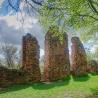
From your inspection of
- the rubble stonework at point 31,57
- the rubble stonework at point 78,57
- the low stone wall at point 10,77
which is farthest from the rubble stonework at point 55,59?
the low stone wall at point 10,77

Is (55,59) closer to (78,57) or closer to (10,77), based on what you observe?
(78,57)

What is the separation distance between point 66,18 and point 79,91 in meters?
5.58

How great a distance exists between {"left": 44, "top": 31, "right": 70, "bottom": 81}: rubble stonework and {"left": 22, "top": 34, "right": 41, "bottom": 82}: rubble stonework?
117cm

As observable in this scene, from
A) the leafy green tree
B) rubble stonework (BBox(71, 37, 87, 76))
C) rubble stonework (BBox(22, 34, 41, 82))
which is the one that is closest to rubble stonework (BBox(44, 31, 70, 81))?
rubble stonework (BBox(22, 34, 41, 82))

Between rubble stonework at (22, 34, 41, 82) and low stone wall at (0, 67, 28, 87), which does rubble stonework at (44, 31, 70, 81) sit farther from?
low stone wall at (0, 67, 28, 87)

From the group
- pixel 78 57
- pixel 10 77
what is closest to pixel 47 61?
pixel 78 57

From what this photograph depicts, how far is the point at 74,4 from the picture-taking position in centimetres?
2109

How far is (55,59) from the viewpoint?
2969 centimetres

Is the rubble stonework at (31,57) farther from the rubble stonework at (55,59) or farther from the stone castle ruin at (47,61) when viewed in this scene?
the rubble stonework at (55,59)

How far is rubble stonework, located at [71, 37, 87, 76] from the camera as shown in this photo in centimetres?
3221

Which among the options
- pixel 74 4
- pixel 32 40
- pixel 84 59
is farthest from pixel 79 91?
pixel 84 59

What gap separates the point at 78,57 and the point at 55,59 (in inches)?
143

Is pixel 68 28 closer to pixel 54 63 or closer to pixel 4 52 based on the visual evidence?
pixel 54 63

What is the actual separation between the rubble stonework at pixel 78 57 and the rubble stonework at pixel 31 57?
4.83 meters
